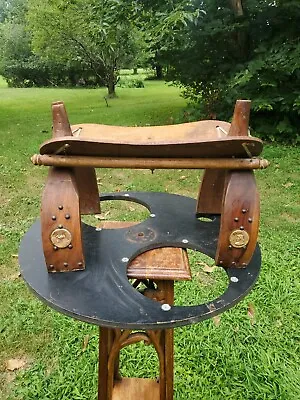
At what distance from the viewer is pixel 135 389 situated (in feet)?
5.72

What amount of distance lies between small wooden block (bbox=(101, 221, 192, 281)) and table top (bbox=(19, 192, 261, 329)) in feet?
0.07

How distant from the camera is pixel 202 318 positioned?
0.96m

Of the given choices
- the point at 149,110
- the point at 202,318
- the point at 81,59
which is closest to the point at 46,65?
the point at 81,59

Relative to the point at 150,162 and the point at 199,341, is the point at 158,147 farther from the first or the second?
the point at 199,341

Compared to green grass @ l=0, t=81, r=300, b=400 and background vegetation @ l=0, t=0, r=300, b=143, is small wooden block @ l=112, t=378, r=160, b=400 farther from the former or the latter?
background vegetation @ l=0, t=0, r=300, b=143

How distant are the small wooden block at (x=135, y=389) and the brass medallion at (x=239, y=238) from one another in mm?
905

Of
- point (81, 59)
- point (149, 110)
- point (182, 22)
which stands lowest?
point (149, 110)

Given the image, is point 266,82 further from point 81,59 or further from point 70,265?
point 81,59

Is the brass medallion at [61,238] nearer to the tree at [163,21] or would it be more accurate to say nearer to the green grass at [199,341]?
the green grass at [199,341]

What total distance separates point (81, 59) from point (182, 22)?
30.0 feet

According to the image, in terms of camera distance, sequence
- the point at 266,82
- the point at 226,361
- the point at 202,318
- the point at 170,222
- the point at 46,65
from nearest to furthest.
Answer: the point at 202,318 < the point at 170,222 < the point at 226,361 < the point at 266,82 < the point at 46,65

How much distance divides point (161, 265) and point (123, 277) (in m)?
0.16

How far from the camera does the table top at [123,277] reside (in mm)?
960

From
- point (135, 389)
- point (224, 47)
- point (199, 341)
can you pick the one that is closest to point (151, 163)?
point (135, 389)
